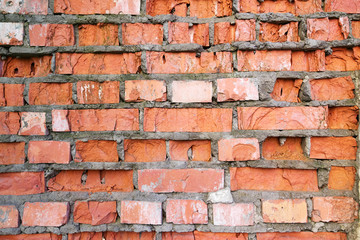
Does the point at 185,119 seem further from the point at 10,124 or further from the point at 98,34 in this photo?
the point at 10,124

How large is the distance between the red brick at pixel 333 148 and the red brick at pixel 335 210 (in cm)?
16

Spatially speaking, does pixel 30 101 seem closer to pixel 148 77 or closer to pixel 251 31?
pixel 148 77

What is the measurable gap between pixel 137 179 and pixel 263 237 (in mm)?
521

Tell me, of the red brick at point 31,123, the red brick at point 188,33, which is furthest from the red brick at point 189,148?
the red brick at point 31,123

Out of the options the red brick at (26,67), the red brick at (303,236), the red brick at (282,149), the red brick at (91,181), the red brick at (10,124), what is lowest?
the red brick at (303,236)

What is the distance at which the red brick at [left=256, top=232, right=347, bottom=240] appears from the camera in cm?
87

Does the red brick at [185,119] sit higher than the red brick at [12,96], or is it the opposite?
the red brick at [12,96]

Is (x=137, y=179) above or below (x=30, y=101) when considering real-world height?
below

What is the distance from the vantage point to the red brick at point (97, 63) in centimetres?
88

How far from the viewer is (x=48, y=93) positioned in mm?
886

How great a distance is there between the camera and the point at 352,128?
87 cm

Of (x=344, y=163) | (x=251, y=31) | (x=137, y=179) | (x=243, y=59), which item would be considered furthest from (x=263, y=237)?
(x=251, y=31)

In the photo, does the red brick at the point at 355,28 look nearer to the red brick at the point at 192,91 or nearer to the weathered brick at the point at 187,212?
the red brick at the point at 192,91

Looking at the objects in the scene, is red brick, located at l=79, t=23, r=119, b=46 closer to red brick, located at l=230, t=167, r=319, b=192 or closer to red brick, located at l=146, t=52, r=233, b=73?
red brick, located at l=146, t=52, r=233, b=73
